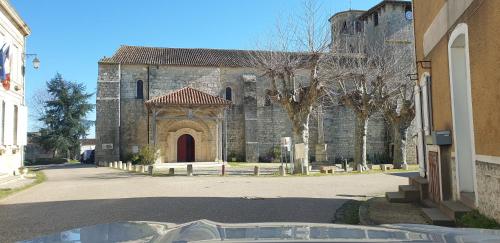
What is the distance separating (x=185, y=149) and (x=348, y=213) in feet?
83.8

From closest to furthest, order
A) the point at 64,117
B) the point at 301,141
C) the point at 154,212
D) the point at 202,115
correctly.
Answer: the point at 154,212
the point at 301,141
the point at 202,115
the point at 64,117

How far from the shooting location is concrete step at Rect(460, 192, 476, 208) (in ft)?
21.5

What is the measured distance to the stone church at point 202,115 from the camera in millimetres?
32062

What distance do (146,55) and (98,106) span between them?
5720 millimetres

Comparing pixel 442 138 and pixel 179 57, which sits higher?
pixel 179 57

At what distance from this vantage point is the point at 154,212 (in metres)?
8.77

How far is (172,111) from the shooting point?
2970 centimetres

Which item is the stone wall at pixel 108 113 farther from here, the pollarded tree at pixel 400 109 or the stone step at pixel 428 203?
the stone step at pixel 428 203

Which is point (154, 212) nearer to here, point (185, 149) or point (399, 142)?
point (399, 142)

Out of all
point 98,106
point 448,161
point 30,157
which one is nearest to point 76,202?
point 448,161

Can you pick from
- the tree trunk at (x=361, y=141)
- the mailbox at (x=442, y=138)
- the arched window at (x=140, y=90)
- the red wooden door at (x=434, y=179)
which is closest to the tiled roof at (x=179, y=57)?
the arched window at (x=140, y=90)

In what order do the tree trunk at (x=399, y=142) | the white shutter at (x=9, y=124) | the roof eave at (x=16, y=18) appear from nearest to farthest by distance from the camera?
the roof eave at (x=16, y=18) → the white shutter at (x=9, y=124) → the tree trunk at (x=399, y=142)

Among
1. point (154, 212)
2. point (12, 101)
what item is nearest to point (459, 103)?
point (154, 212)

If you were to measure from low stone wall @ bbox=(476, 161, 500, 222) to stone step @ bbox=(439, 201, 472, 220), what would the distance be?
396 mm
